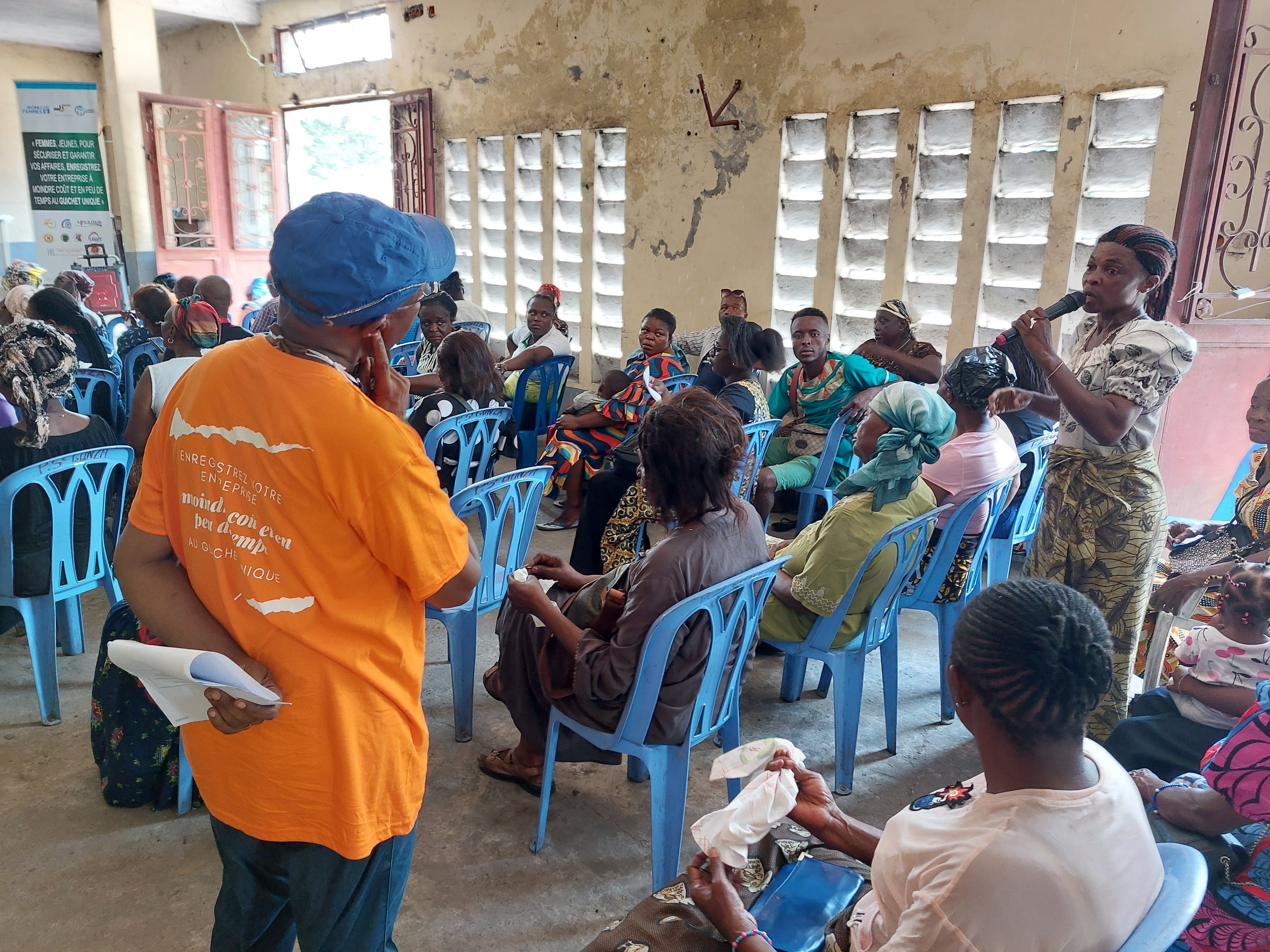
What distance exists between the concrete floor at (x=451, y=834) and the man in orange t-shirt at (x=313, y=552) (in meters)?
0.93

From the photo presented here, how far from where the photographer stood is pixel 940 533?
2.80m

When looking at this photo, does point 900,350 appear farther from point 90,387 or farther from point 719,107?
point 90,387

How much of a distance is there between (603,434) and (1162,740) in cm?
324

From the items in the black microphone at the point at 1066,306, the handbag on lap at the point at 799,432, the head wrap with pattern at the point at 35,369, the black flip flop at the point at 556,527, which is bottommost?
the black flip flop at the point at 556,527

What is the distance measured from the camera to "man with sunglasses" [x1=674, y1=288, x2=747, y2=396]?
5359mm

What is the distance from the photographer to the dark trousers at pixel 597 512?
401cm

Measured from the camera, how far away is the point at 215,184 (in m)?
9.27

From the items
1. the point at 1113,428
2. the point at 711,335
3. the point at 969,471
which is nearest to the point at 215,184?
the point at 711,335

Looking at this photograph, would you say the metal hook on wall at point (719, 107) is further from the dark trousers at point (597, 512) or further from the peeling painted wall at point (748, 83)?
the dark trousers at point (597, 512)

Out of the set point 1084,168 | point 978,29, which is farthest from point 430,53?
point 1084,168

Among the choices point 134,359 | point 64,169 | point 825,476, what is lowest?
point 825,476

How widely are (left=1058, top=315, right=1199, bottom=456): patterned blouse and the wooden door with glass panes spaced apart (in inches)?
323

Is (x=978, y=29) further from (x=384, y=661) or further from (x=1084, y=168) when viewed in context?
(x=384, y=661)

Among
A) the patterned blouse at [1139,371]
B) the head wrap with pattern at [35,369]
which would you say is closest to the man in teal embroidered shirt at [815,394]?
the patterned blouse at [1139,371]
